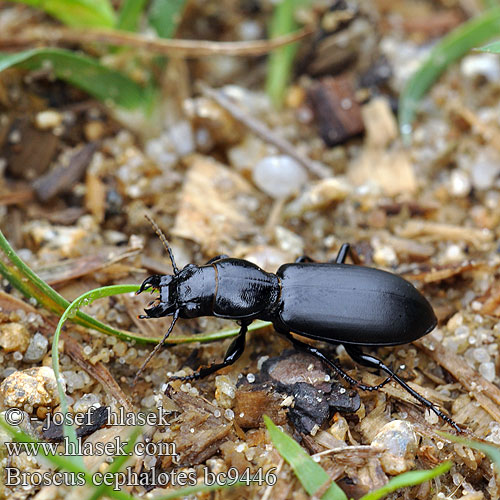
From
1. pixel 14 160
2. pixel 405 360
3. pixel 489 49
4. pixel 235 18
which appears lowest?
pixel 405 360

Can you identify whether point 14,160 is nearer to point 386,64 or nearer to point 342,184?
point 342,184

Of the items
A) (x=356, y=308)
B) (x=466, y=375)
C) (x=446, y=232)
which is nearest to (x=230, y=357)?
(x=356, y=308)

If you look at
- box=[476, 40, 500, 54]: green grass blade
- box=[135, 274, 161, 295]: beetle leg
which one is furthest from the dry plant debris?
box=[476, 40, 500, 54]: green grass blade

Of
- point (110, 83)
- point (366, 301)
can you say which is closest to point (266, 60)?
point (110, 83)

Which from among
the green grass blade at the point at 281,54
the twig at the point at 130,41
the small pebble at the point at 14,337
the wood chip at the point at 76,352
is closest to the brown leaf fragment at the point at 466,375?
the wood chip at the point at 76,352

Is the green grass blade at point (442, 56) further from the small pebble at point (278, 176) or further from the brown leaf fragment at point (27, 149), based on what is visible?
the brown leaf fragment at point (27, 149)

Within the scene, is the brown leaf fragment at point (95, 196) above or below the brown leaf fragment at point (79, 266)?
above
